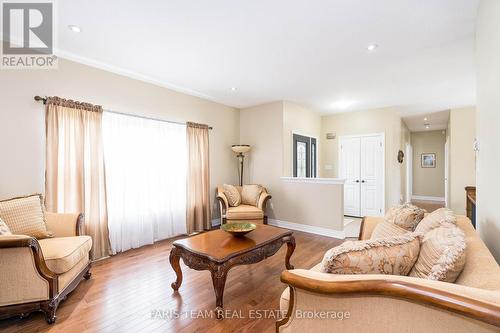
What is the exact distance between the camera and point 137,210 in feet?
11.9

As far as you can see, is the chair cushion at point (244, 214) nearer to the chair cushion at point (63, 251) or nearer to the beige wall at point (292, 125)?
the beige wall at point (292, 125)

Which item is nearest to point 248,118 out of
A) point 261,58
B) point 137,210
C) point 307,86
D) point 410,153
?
point 307,86

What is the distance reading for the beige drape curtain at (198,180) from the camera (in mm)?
4324

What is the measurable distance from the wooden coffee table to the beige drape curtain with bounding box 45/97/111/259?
61.5 inches

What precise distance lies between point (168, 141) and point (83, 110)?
130 cm

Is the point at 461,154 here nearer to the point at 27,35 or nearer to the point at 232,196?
the point at 232,196

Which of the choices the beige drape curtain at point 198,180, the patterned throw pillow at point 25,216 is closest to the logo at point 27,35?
the patterned throw pillow at point 25,216

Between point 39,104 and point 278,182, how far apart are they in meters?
3.91

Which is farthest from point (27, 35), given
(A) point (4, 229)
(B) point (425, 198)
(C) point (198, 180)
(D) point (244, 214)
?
(B) point (425, 198)

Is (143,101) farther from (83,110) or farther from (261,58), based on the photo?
(261,58)

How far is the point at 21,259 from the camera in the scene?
181 centimetres

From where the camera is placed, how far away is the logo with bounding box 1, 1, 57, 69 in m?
2.15

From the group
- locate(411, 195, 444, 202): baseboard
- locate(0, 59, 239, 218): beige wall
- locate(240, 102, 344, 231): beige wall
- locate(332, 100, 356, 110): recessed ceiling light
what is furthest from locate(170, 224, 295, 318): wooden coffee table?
locate(411, 195, 444, 202): baseboard

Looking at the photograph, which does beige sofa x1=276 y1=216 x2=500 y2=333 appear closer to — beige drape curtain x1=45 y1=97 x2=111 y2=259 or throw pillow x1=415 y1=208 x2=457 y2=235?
throw pillow x1=415 y1=208 x2=457 y2=235
